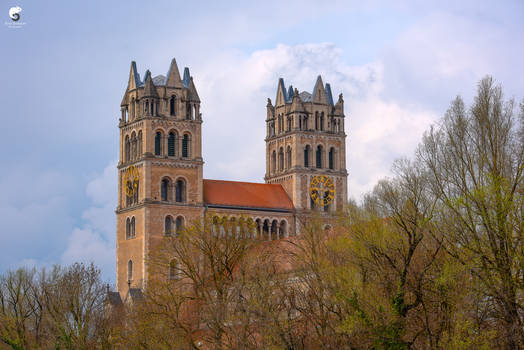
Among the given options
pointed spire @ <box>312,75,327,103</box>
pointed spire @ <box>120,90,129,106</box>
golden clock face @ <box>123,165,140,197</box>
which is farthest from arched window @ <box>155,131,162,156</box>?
pointed spire @ <box>312,75,327,103</box>

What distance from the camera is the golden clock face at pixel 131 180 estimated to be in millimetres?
95125

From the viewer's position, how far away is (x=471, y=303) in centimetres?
4447

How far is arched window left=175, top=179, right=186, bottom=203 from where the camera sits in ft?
312

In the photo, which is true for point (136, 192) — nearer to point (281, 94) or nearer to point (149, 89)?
point (149, 89)

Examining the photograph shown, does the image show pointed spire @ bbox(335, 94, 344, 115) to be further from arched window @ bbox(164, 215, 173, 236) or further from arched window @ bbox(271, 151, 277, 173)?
arched window @ bbox(164, 215, 173, 236)

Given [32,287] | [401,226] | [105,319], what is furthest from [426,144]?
[32,287]

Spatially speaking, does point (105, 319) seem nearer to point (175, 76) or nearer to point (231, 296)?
point (231, 296)

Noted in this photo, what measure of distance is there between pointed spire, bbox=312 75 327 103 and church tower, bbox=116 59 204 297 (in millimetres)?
12965

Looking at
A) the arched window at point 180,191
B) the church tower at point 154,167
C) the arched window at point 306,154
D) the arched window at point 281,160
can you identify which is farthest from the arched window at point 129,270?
the arched window at point 306,154

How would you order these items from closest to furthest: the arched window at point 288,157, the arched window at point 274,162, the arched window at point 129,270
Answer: the arched window at point 129,270 < the arched window at point 288,157 < the arched window at point 274,162

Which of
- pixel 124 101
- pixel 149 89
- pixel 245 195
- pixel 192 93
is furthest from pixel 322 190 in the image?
pixel 124 101

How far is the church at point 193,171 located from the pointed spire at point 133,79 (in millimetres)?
114

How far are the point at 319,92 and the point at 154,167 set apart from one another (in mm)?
19977

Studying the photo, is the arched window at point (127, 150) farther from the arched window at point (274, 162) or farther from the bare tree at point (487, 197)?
the bare tree at point (487, 197)
